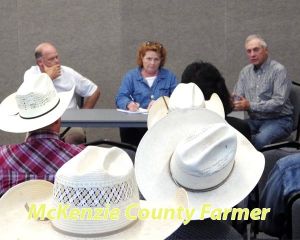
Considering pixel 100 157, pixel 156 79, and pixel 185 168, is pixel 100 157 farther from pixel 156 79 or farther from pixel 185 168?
pixel 156 79

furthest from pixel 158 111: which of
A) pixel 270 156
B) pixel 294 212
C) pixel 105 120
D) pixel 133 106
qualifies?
pixel 133 106

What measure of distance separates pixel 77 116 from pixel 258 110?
4.93ft

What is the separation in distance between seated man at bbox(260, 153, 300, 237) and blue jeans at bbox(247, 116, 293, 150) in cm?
197

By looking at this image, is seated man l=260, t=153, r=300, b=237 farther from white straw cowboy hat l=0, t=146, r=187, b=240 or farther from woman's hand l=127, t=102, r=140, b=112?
woman's hand l=127, t=102, r=140, b=112

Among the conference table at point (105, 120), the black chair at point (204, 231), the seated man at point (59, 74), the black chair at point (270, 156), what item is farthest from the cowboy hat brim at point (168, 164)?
the seated man at point (59, 74)

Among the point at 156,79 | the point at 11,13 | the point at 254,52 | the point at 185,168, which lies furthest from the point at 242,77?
the point at 185,168

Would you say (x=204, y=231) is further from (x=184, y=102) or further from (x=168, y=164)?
(x=184, y=102)

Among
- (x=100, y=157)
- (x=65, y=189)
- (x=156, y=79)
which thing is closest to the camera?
(x=65, y=189)

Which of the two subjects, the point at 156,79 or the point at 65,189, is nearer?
the point at 65,189

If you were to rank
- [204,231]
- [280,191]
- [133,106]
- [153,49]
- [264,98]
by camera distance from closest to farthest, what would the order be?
[204,231] → [280,191] → [133,106] → [153,49] → [264,98]

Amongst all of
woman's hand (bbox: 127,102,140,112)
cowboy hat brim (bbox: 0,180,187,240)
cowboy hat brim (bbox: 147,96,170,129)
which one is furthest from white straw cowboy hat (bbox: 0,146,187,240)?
woman's hand (bbox: 127,102,140,112)

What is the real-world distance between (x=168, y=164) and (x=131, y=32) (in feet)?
13.9

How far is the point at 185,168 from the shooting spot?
1271 millimetres

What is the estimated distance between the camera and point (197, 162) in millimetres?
1258
